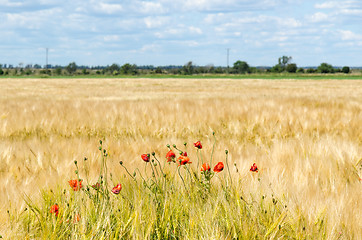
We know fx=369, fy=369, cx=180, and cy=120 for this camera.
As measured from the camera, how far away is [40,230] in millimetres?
1590

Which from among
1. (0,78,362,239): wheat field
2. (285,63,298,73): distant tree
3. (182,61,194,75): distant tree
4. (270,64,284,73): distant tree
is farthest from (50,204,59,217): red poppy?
(285,63,298,73): distant tree

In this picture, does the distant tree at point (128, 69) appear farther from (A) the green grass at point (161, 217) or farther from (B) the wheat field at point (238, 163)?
(A) the green grass at point (161, 217)

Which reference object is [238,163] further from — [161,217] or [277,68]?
[277,68]

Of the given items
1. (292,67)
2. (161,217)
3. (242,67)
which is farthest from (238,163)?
(292,67)

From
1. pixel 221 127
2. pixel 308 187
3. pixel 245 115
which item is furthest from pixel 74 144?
pixel 245 115

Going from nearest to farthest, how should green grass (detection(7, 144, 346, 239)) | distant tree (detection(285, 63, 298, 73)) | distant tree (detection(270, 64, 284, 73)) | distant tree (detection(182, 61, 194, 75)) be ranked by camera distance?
green grass (detection(7, 144, 346, 239))
distant tree (detection(182, 61, 194, 75))
distant tree (detection(285, 63, 298, 73))
distant tree (detection(270, 64, 284, 73))

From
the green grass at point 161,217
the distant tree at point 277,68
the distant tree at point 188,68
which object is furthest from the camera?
the distant tree at point 277,68

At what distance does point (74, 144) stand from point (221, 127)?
2.70 metres

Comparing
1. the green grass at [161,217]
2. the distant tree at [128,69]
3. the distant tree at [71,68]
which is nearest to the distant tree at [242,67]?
the distant tree at [128,69]

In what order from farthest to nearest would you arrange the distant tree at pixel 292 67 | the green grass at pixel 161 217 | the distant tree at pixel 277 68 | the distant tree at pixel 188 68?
the distant tree at pixel 277 68 → the distant tree at pixel 292 67 → the distant tree at pixel 188 68 → the green grass at pixel 161 217

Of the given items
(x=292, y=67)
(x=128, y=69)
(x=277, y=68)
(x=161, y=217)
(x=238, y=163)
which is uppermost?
(x=292, y=67)

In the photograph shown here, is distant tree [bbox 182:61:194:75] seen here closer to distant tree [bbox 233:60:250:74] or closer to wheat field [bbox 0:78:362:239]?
distant tree [bbox 233:60:250:74]

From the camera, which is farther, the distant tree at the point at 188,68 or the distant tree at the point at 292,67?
the distant tree at the point at 292,67

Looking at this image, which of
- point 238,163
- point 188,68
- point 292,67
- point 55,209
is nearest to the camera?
point 55,209
